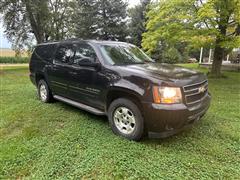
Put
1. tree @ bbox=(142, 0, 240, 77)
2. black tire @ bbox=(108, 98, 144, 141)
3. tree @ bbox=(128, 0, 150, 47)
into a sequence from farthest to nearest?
tree @ bbox=(128, 0, 150, 47), tree @ bbox=(142, 0, 240, 77), black tire @ bbox=(108, 98, 144, 141)

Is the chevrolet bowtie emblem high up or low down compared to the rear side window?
down

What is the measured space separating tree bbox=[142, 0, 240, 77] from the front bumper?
17.7ft

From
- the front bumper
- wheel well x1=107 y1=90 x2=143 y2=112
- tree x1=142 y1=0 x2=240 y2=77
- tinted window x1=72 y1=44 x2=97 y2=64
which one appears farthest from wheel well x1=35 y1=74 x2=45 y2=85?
tree x1=142 y1=0 x2=240 y2=77

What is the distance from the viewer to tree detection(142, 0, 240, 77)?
26.5 ft

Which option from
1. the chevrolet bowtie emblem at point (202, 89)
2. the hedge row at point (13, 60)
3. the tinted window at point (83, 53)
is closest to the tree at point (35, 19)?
the tinted window at point (83, 53)

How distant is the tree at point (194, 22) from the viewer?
8062 mm

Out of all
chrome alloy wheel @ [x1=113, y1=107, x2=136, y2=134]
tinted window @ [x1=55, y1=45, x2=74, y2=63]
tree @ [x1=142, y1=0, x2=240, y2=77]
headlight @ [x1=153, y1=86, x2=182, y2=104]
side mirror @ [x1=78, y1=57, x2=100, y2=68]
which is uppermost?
tree @ [x1=142, y1=0, x2=240, y2=77]

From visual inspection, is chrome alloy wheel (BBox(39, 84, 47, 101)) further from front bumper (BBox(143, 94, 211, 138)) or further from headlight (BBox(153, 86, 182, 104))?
headlight (BBox(153, 86, 182, 104))

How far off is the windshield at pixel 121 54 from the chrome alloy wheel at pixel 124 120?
94cm

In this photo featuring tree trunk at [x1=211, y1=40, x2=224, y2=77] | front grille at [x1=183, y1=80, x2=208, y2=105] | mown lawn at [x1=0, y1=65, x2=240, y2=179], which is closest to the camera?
mown lawn at [x1=0, y1=65, x2=240, y2=179]

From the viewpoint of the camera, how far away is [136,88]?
11.3 ft

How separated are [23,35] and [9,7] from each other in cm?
280

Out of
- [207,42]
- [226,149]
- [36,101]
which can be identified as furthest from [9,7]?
[226,149]

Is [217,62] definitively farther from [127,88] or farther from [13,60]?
[13,60]
